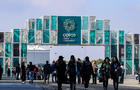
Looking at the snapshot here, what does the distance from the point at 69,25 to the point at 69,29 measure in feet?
2.07

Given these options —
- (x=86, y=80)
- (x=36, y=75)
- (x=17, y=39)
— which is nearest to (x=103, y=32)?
(x=17, y=39)

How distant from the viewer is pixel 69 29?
78.1 m

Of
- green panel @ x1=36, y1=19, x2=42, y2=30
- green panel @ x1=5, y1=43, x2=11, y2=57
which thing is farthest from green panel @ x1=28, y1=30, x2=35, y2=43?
green panel @ x1=5, y1=43, x2=11, y2=57

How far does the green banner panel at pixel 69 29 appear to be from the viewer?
77938mm

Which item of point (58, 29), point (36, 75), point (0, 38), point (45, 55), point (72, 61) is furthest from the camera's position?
point (0, 38)

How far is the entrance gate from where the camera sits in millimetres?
78812

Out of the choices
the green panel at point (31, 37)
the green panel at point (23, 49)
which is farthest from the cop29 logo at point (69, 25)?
the green panel at point (23, 49)

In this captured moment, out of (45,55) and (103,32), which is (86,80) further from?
(103,32)

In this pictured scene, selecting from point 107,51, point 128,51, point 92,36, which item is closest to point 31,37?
point 92,36

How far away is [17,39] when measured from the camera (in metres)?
84.4

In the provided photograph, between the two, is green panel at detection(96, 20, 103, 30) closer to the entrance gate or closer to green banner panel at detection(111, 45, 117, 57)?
the entrance gate

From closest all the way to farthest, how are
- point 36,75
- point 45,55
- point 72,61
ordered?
1. point 72,61
2. point 36,75
3. point 45,55

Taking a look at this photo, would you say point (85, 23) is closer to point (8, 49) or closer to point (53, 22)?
point (53, 22)

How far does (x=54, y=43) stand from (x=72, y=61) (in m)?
56.7
